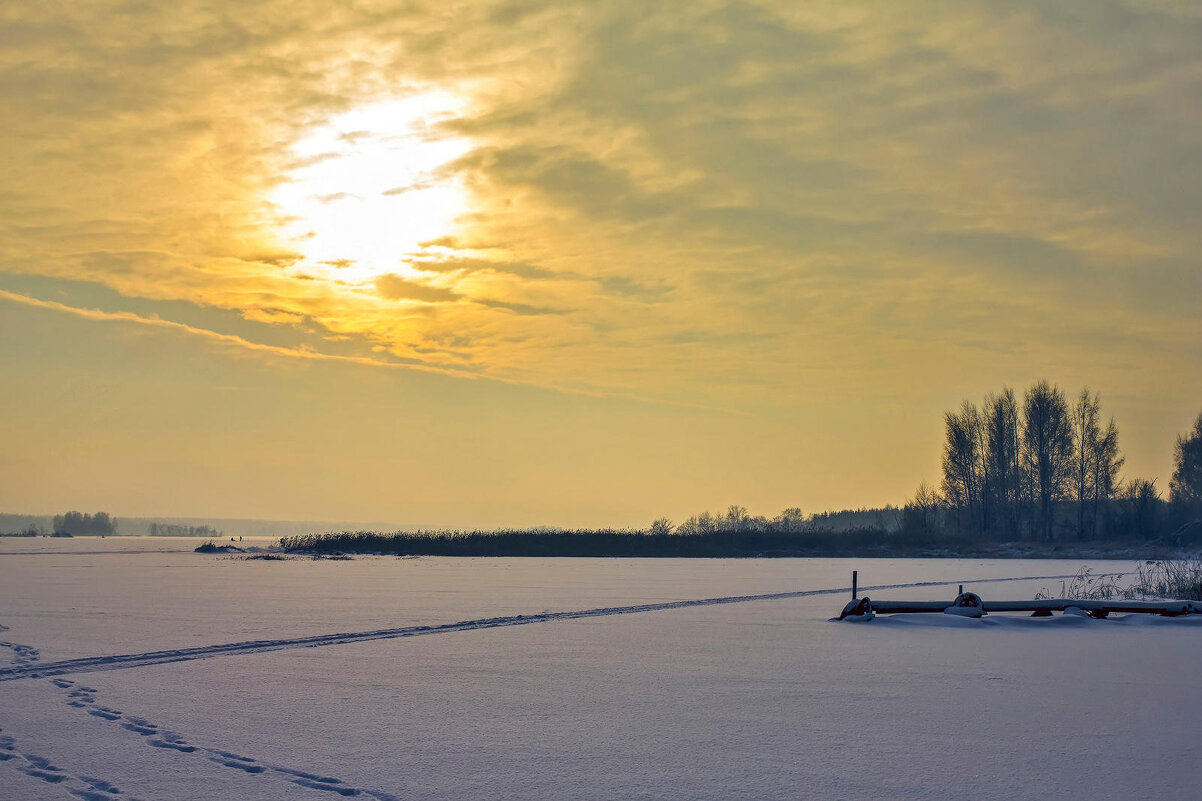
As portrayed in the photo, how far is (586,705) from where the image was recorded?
8633mm

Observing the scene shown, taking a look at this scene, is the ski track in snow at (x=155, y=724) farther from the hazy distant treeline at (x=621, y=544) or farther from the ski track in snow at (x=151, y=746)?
the hazy distant treeline at (x=621, y=544)

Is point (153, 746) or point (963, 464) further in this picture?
point (963, 464)

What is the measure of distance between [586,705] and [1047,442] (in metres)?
76.7

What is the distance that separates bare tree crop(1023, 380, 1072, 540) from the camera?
75.3m

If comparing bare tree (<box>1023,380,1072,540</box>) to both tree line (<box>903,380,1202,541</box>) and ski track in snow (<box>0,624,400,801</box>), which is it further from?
ski track in snow (<box>0,624,400,801</box>)

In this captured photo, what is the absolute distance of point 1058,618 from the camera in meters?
18.1

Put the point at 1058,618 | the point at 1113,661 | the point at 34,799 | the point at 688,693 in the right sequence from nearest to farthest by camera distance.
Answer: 1. the point at 34,799
2. the point at 688,693
3. the point at 1113,661
4. the point at 1058,618

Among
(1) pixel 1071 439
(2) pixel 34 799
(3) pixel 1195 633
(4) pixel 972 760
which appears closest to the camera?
(2) pixel 34 799

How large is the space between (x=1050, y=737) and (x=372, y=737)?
5.36 meters

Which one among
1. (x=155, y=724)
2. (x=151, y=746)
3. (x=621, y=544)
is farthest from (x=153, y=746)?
(x=621, y=544)

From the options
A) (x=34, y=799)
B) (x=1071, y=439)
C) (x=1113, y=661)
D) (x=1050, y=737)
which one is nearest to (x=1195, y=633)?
(x=1113, y=661)

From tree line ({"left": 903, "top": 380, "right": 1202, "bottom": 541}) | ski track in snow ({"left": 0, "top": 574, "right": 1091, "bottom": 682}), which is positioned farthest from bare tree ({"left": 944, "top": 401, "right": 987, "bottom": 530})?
ski track in snow ({"left": 0, "top": 574, "right": 1091, "bottom": 682})

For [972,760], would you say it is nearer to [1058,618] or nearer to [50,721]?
[50,721]

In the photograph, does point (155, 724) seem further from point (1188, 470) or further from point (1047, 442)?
point (1188, 470)
